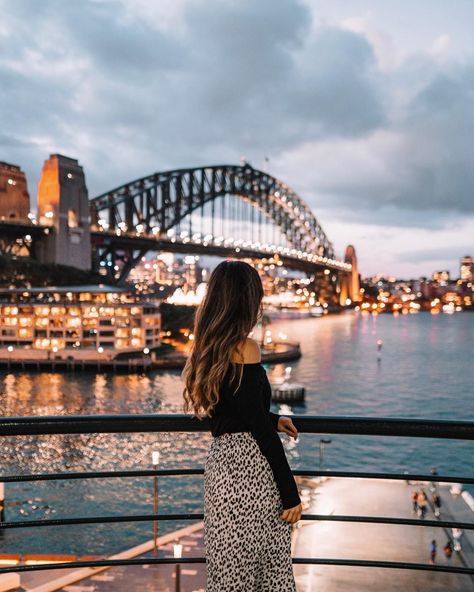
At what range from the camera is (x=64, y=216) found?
2108 inches

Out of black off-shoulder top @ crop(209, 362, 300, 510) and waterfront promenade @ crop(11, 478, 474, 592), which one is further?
waterfront promenade @ crop(11, 478, 474, 592)

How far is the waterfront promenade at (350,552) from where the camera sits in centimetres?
946

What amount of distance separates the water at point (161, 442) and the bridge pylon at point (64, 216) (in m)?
18.6

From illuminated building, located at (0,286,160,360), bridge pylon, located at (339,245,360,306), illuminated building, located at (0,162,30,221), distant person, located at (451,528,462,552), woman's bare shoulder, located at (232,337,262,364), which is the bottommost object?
distant person, located at (451,528,462,552)

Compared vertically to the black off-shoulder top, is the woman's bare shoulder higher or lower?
higher

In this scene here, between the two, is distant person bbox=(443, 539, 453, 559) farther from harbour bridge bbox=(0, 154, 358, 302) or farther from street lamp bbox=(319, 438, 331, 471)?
harbour bridge bbox=(0, 154, 358, 302)

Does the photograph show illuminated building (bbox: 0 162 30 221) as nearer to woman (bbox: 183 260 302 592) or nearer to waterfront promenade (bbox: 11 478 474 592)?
waterfront promenade (bbox: 11 478 474 592)

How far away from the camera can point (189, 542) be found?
11.4m

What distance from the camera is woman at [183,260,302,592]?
161cm

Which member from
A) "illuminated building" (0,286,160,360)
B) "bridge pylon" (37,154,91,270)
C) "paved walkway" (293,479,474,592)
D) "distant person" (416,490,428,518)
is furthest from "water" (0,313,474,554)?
"bridge pylon" (37,154,91,270)

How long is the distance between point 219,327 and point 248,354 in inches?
4.1

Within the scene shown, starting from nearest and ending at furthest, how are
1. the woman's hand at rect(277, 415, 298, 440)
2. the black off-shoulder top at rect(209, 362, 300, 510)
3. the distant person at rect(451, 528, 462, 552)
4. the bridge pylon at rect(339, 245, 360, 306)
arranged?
the black off-shoulder top at rect(209, 362, 300, 510) → the woman's hand at rect(277, 415, 298, 440) → the distant person at rect(451, 528, 462, 552) → the bridge pylon at rect(339, 245, 360, 306)

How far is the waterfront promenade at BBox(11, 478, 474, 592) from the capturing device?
9.46 metres

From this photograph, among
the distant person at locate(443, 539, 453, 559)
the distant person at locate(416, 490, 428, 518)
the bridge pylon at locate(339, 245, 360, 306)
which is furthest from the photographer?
the bridge pylon at locate(339, 245, 360, 306)
